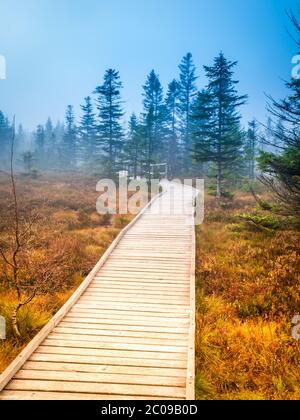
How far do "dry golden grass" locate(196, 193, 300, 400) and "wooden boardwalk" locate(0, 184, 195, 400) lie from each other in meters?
0.47

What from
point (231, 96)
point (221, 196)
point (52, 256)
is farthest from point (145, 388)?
point (231, 96)

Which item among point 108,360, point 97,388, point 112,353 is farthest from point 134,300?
point 97,388

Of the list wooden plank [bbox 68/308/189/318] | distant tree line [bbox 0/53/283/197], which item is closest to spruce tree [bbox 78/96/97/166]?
distant tree line [bbox 0/53/283/197]

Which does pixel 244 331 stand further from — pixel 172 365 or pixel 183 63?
pixel 183 63

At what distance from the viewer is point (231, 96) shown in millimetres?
26781

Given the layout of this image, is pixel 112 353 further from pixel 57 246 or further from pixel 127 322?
pixel 57 246

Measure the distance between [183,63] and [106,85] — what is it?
1953 centimetres

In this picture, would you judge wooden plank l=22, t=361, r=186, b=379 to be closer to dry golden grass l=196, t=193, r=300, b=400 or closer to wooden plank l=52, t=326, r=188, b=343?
dry golden grass l=196, t=193, r=300, b=400

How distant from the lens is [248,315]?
7793 mm

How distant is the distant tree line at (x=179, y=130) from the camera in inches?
1038

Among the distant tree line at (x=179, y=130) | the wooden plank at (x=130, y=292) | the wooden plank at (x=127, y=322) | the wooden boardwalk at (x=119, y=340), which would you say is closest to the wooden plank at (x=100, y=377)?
the wooden boardwalk at (x=119, y=340)

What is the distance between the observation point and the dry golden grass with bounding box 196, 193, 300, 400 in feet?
17.8

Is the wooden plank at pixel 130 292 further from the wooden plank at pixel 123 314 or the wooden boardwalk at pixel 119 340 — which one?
the wooden plank at pixel 123 314

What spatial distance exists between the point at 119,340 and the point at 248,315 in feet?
11.1
